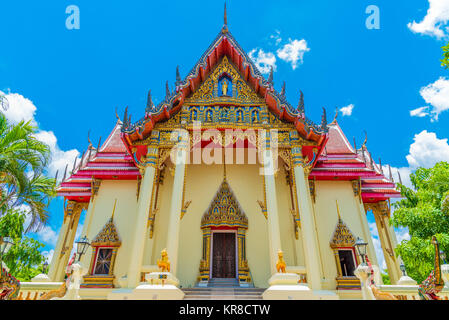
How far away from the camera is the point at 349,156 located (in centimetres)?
1173

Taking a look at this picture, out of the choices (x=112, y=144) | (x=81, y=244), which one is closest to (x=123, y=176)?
(x=112, y=144)

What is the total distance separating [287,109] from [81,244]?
23.1 feet

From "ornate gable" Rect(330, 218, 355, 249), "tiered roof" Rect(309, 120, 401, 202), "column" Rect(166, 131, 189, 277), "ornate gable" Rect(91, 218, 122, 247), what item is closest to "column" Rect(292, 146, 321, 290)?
"ornate gable" Rect(330, 218, 355, 249)

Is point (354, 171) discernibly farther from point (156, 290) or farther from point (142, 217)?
point (156, 290)

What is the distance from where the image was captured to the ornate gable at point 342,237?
9.77 m

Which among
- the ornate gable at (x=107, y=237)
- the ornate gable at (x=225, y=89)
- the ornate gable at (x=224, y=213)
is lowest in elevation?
the ornate gable at (x=107, y=237)

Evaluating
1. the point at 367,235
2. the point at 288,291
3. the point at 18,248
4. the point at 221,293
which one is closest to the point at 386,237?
the point at 367,235

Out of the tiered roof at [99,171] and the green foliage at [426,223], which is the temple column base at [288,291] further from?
the tiered roof at [99,171]

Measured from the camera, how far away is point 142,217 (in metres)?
7.66

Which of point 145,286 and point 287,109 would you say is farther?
point 287,109

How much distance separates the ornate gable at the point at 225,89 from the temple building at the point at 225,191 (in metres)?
0.04

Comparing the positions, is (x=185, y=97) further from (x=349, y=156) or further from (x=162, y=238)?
(x=349, y=156)

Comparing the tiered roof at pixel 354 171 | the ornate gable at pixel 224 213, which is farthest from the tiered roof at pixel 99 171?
the tiered roof at pixel 354 171

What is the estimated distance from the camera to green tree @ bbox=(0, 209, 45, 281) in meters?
13.4
